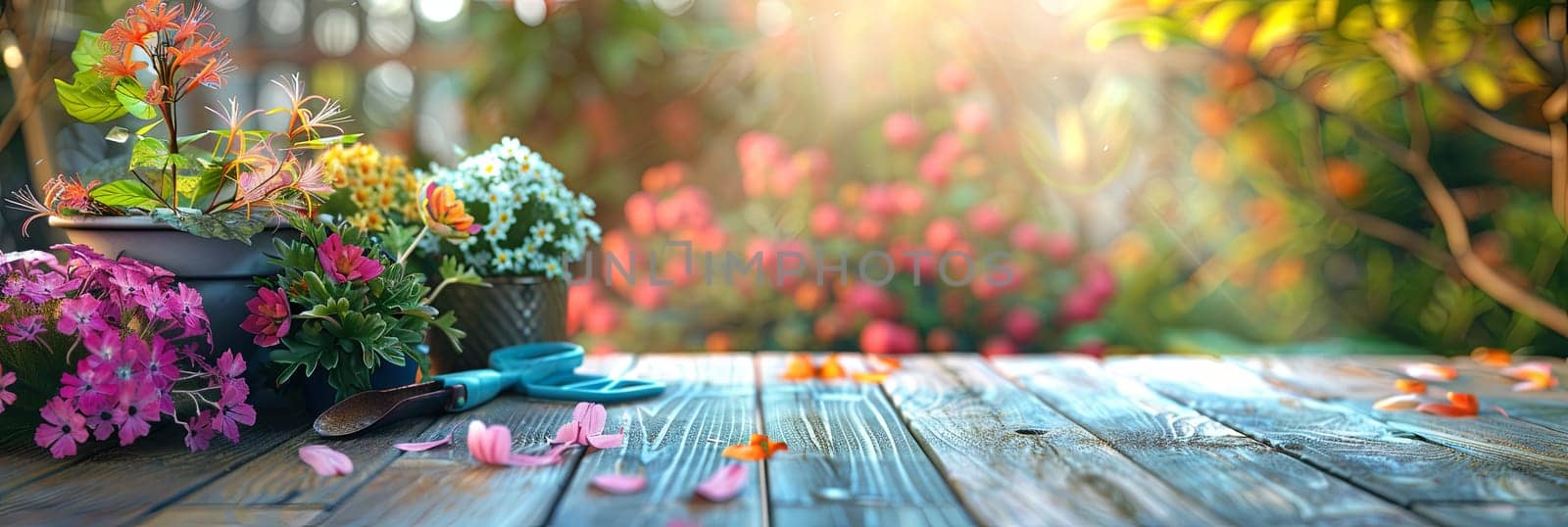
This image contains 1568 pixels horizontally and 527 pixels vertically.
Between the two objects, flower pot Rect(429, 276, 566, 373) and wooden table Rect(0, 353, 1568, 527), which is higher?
flower pot Rect(429, 276, 566, 373)

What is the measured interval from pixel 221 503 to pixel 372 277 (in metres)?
0.34

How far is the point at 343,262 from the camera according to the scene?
1.11m

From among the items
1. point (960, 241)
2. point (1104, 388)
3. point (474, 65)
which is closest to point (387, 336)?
point (1104, 388)

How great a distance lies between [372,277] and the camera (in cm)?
113

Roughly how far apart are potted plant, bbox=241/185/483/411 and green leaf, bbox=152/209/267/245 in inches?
1.7

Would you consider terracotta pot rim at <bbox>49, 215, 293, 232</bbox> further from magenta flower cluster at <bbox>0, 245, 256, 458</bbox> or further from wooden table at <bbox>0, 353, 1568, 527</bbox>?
wooden table at <bbox>0, 353, 1568, 527</bbox>

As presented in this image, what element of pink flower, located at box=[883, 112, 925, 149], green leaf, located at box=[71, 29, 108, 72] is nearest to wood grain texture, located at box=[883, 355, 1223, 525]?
green leaf, located at box=[71, 29, 108, 72]

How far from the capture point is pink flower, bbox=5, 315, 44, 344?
97 cm

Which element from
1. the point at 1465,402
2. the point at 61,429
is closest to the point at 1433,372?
the point at 1465,402

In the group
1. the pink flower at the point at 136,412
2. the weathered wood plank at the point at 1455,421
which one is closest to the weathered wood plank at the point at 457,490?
the pink flower at the point at 136,412

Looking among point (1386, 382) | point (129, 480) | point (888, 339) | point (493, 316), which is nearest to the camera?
point (129, 480)

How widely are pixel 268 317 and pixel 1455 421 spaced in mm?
1423

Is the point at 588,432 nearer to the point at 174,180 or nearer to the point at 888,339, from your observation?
the point at 174,180

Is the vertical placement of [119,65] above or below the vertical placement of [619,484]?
above
